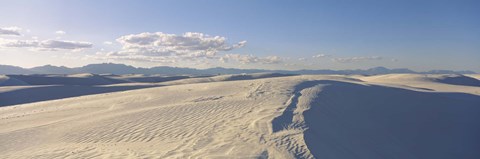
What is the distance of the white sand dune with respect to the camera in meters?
9.65

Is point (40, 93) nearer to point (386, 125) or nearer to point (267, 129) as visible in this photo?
point (267, 129)

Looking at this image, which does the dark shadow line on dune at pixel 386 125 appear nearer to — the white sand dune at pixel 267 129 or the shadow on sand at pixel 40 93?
the white sand dune at pixel 267 129

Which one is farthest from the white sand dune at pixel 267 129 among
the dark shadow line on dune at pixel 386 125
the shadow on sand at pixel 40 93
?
the shadow on sand at pixel 40 93

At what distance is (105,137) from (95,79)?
78.7 metres

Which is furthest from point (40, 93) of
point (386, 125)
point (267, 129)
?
point (386, 125)

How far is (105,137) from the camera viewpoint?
11.8 metres

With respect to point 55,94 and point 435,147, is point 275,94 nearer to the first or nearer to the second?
point 435,147

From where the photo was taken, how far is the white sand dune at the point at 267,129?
9.65 metres

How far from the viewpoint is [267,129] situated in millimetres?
11016

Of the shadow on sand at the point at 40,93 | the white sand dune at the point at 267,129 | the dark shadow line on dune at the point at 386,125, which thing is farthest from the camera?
the shadow on sand at the point at 40,93

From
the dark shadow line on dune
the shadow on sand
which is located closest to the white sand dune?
the dark shadow line on dune

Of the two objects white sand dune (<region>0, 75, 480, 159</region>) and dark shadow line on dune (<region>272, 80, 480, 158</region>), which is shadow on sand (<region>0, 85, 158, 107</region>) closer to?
white sand dune (<region>0, 75, 480, 159</region>)

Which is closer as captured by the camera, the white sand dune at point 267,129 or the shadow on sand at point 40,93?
the white sand dune at point 267,129

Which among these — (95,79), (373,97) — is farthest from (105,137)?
(95,79)
